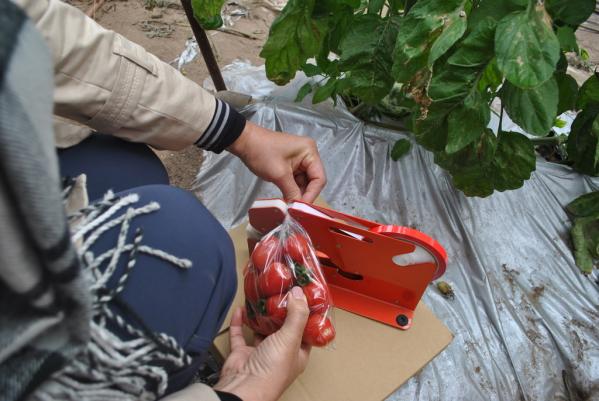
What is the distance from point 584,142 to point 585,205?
0.17 m

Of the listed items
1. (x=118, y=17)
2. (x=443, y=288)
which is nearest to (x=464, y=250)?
(x=443, y=288)

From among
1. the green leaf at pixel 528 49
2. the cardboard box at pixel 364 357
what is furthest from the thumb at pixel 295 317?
the green leaf at pixel 528 49

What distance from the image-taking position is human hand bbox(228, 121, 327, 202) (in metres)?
0.74

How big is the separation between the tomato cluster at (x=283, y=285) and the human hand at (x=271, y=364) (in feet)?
0.12

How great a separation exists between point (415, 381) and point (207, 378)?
42 centimetres

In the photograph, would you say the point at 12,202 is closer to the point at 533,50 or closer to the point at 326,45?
the point at 533,50

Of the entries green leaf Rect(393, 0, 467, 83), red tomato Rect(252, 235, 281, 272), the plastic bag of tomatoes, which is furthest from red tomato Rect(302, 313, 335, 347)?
green leaf Rect(393, 0, 467, 83)

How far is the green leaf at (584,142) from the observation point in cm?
88

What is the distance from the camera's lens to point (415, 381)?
860mm

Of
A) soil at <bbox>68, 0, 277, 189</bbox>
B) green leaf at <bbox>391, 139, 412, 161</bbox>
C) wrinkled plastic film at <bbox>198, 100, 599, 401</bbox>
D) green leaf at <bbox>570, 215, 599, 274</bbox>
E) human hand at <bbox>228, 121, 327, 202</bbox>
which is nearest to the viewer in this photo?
human hand at <bbox>228, 121, 327, 202</bbox>

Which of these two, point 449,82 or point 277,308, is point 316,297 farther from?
point 449,82

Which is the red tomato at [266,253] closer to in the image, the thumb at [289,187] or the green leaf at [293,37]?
the thumb at [289,187]

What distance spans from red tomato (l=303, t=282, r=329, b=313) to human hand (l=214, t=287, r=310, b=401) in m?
0.04

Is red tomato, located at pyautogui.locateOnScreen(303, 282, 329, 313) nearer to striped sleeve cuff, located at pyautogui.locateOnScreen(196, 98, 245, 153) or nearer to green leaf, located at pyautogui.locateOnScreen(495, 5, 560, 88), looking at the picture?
striped sleeve cuff, located at pyautogui.locateOnScreen(196, 98, 245, 153)
